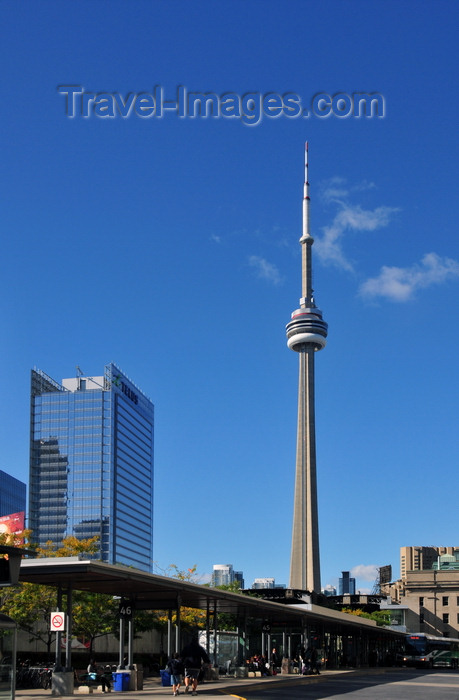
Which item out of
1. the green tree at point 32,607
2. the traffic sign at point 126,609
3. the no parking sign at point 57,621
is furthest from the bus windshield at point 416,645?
the no parking sign at point 57,621

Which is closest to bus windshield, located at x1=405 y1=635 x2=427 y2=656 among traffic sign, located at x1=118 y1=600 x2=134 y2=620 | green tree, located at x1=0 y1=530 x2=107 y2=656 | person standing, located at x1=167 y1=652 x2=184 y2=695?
green tree, located at x1=0 y1=530 x2=107 y2=656

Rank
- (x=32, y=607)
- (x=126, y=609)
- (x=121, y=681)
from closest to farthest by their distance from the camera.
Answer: (x=121, y=681) → (x=126, y=609) → (x=32, y=607)

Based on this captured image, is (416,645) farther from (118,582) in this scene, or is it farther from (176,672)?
(118,582)

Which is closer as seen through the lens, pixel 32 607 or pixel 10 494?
pixel 32 607

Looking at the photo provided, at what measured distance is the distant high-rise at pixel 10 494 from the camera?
178750 millimetres

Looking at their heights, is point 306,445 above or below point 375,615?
above

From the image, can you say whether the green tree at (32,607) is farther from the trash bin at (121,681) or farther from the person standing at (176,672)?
the person standing at (176,672)

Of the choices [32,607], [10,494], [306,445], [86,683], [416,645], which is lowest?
[416,645]

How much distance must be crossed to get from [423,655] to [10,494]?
119 m

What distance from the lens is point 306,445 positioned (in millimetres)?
167000

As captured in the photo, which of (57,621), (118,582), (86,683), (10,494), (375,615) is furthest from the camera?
(10,494)

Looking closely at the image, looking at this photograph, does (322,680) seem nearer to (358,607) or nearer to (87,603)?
(87,603)

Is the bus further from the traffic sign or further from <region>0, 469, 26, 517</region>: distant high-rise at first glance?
<region>0, 469, 26, 517</region>: distant high-rise

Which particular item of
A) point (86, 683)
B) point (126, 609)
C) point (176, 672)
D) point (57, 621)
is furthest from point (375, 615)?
point (57, 621)
